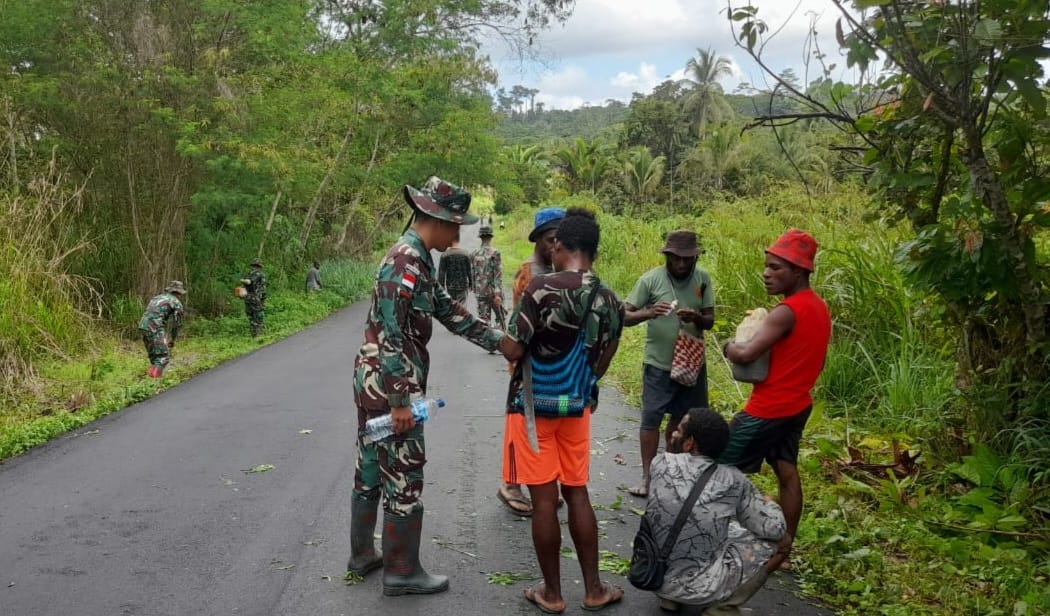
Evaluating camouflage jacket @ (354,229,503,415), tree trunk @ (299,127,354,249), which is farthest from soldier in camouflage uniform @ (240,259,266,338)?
camouflage jacket @ (354,229,503,415)

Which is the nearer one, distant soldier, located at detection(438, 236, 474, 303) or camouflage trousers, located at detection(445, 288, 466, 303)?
camouflage trousers, located at detection(445, 288, 466, 303)

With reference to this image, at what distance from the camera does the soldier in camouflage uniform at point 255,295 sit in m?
16.2

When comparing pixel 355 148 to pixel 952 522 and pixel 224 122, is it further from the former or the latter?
pixel 952 522

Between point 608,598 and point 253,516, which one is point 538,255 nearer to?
point 608,598

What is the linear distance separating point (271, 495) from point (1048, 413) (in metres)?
5.07

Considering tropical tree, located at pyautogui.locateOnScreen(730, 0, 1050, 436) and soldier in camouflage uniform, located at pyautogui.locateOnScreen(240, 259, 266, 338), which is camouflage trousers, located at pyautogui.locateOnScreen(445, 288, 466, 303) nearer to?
soldier in camouflage uniform, located at pyautogui.locateOnScreen(240, 259, 266, 338)

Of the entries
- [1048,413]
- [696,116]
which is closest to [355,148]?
[1048,413]

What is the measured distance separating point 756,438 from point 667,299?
1.33 meters

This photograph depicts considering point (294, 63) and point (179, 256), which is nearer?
point (179, 256)

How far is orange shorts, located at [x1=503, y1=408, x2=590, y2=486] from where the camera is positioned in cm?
386

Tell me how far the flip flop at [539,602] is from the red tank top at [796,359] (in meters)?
1.38

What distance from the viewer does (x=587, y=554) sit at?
→ 12.8ft

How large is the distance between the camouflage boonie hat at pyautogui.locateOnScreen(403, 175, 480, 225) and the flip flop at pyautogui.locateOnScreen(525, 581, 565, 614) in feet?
6.09

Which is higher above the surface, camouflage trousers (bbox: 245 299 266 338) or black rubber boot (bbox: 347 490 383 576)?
black rubber boot (bbox: 347 490 383 576)
